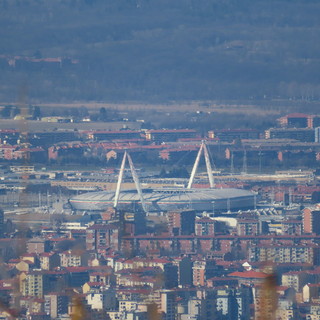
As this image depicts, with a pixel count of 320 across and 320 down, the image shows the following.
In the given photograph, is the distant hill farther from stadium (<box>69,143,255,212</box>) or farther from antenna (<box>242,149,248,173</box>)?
stadium (<box>69,143,255,212</box>)

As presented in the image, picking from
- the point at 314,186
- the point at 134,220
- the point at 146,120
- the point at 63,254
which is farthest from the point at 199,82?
the point at 63,254

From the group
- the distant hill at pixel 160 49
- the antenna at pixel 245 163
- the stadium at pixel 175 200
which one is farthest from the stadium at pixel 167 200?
the distant hill at pixel 160 49

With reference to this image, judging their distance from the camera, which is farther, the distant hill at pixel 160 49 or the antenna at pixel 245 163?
the distant hill at pixel 160 49

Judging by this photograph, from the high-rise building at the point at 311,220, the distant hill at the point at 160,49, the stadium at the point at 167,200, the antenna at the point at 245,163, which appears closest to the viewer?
the high-rise building at the point at 311,220

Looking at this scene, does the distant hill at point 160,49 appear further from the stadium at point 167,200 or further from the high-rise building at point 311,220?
the high-rise building at point 311,220

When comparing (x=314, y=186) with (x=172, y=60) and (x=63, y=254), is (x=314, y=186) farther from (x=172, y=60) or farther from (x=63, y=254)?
(x=172, y=60)

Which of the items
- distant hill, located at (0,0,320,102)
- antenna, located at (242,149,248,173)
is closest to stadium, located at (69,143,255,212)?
antenna, located at (242,149,248,173)

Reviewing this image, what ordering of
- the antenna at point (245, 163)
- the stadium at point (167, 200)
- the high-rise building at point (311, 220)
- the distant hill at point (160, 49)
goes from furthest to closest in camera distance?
the distant hill at point (160, 49) → the antenna at point (245, 163) → the stadium at point (167, 200) → the high-rise building at point (311, 220)
